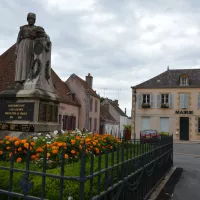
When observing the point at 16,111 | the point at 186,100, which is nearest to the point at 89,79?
the point at 186,100

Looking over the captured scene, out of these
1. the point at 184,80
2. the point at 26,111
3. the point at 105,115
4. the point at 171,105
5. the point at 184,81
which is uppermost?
the point at 184,80

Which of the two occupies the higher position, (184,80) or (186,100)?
(184,80)

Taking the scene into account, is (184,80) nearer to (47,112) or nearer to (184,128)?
(184,128)

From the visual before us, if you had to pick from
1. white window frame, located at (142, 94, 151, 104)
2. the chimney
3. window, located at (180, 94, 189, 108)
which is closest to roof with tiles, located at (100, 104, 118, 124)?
the chimney

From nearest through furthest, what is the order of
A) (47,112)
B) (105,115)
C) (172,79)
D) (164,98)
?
(47,112) → (164,98) → (172,79) → (105,115)

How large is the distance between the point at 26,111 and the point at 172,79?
96.1 ft

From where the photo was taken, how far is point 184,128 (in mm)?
31844

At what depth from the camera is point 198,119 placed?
103ft

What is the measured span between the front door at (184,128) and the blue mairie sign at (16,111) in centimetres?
2766

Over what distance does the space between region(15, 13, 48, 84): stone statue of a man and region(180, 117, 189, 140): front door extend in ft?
89.9

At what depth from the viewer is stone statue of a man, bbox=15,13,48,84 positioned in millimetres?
7293

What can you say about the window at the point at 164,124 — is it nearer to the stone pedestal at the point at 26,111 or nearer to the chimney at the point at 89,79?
the chimney at the point at 89,79

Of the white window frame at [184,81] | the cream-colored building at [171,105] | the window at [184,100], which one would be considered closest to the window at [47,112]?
the cream-colored building at [171,105]

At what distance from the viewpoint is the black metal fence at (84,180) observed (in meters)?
2.59
